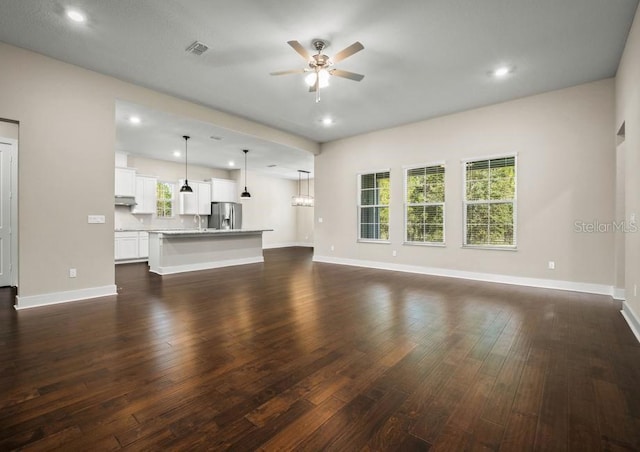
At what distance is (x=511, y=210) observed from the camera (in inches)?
209

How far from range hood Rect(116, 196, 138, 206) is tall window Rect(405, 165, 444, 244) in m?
7.33

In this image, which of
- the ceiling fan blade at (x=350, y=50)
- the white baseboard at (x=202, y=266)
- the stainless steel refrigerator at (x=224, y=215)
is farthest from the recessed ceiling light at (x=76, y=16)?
the stainless steel refrigerator at (x=224, y=215)

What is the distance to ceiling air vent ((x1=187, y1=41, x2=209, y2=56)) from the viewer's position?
3535 mm

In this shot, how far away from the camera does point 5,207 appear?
4875 millimetres

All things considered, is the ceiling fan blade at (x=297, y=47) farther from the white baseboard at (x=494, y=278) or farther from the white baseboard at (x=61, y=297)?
the white baseboard at (x=494, y=278)

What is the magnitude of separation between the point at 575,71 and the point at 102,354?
→ 6.59m

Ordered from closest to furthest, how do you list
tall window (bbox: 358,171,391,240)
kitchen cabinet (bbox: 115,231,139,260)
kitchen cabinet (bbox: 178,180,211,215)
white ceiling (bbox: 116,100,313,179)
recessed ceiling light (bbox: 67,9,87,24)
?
recessed ceiling light (bbox: 67,9,87,24) < white ceiling (bbox: 116,100,313,179) < tall window (bbox: 358,171,391,240) < kitchen cabinet (bbox: 115,231,139,260) < kitchen cabinet (bbox: 178,180,211,215)

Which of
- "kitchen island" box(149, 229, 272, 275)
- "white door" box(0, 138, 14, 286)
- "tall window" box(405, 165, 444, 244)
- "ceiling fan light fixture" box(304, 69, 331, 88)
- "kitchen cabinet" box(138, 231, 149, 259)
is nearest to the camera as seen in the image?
"ceiling fan light fixture" box(304, 69, 331, 88)

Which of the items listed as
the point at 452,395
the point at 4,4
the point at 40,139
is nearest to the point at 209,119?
the point at 40,139

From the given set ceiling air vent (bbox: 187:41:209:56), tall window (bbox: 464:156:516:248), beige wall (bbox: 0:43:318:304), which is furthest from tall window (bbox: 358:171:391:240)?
beige wall (bbox: 0:43:318:304)

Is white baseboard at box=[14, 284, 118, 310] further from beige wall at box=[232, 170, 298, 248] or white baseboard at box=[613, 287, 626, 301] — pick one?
white baseboard at box=[613, 287, 626, 301]

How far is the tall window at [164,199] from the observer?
30.4ft

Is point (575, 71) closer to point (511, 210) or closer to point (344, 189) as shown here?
point (511, 210)

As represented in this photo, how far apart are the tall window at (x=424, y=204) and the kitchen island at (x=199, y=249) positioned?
4.07m
